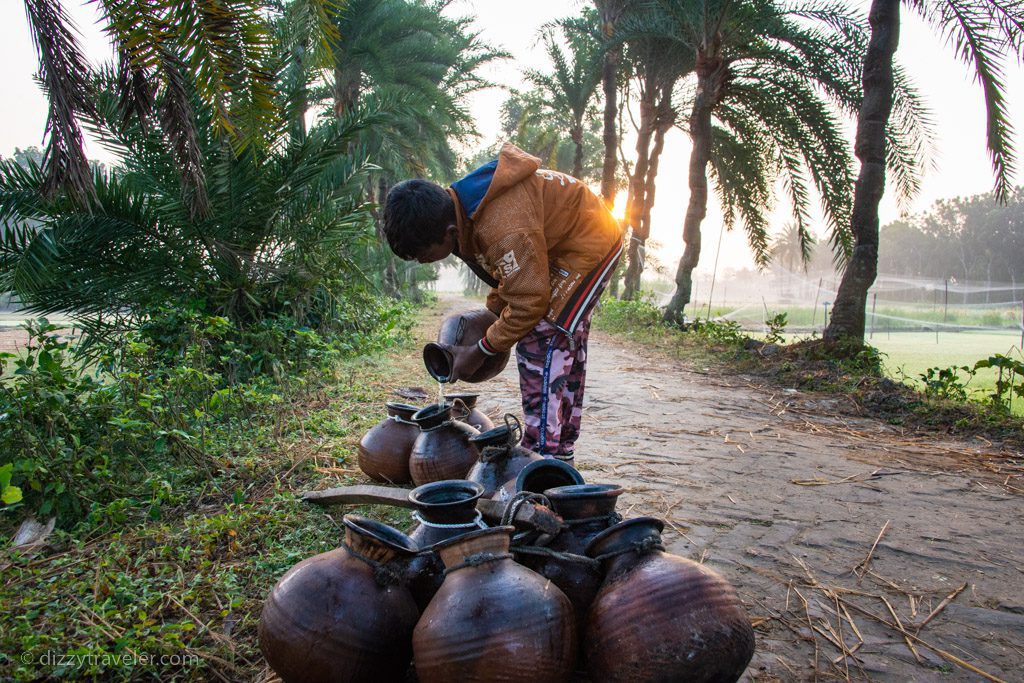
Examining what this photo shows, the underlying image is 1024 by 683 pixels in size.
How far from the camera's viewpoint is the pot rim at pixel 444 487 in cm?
165

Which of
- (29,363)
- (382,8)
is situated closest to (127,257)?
(29,363)

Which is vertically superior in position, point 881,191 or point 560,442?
point 881,191

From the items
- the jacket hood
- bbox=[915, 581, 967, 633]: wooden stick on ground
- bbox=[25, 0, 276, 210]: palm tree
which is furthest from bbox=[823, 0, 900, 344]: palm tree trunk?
bbox=[25, 0, 276, 210]: palm tree

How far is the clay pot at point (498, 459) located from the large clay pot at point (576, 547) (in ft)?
1.78

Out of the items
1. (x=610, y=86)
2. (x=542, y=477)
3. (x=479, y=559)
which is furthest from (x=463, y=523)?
(x=610, y=86)

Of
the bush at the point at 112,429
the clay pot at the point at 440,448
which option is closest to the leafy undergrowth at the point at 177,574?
the bush at the point at 112,429

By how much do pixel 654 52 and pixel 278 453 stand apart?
→ 11.9 metres

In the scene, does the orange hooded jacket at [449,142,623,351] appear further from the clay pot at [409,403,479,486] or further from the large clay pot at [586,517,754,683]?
the large clay pot at [586,517,754,683]

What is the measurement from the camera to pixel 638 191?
50.1 ft

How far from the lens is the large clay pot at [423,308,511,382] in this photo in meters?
2.48

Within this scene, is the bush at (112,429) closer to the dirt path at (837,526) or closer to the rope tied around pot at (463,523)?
the rope tied around pot at (463,523)

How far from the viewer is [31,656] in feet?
5.26

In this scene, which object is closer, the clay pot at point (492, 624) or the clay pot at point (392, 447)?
the clay pot at point (492, 624)

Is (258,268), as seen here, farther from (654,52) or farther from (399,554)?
(654,52)
